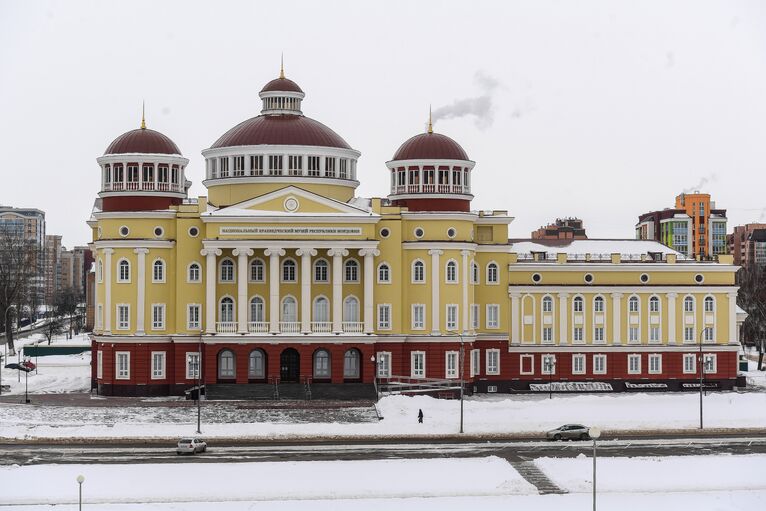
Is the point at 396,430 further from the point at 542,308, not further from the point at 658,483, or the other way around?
the point at 542,308

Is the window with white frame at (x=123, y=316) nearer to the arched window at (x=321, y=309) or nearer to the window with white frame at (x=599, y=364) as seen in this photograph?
the arched window at (x=321, y=309)

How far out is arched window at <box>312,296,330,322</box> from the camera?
8750 cm

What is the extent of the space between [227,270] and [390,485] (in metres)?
36.4

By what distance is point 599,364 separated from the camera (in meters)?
93.1

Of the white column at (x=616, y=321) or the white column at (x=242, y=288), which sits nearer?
the white column at (x=242, y=288)

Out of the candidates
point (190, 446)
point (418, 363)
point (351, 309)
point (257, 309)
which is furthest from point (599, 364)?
point (190, 446)

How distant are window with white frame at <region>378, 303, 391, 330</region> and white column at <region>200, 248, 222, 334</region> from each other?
1177 centimetres

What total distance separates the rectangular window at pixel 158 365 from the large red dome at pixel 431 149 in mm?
22430

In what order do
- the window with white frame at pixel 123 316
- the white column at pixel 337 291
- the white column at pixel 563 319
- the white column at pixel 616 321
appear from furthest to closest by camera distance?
the white column at pixel 616 321 → the white column at pixel 563 319 → the window with white frame at pixel 123 316 → the white column at pixel 337 291

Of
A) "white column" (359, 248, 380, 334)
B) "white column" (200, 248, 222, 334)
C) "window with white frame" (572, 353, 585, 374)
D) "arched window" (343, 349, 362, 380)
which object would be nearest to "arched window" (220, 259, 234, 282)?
"white column" (200, 248, 222, 334)

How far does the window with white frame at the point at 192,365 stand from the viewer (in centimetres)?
8575

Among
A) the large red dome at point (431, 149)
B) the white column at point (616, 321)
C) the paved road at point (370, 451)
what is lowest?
the paved road at point (370, 451)

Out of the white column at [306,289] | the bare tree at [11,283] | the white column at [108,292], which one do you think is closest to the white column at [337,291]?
the white column at [306,289]

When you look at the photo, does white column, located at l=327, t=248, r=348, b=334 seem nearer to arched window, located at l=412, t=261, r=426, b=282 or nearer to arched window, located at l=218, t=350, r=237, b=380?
arched window, located at l=412, t=261, r=426, b=282
